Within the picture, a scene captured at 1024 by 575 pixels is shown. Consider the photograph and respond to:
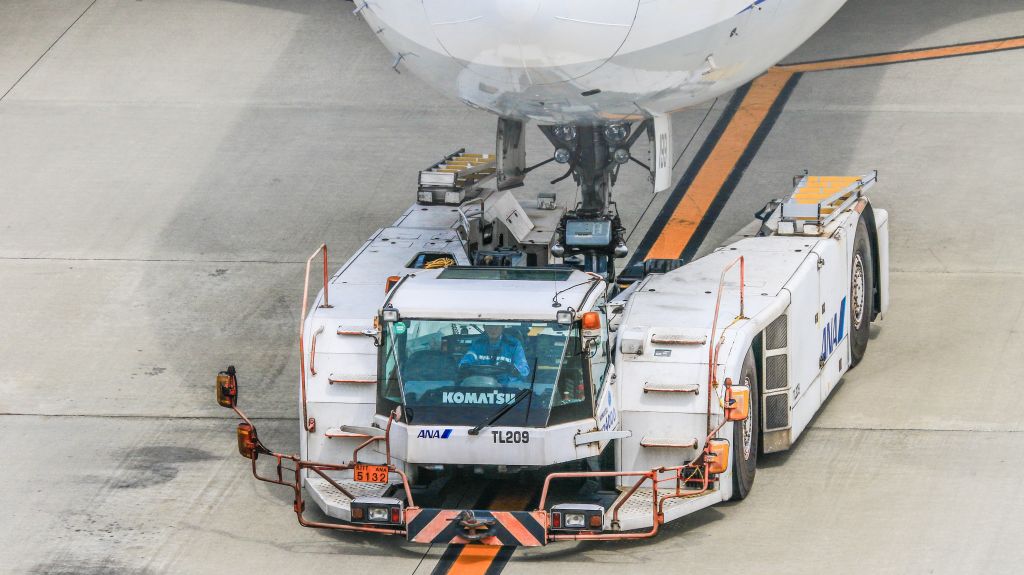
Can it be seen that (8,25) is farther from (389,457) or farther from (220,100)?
(389,457)

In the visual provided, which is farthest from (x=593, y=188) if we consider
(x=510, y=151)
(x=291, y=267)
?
(x=291, y=267)

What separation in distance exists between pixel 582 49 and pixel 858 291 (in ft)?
17.4

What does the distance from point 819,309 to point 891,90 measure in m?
10.3

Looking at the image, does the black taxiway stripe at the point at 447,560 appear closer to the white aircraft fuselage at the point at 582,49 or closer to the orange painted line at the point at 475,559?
the orange painted line at the point at 475,559

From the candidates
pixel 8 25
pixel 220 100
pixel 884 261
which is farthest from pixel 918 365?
pixel 8 25

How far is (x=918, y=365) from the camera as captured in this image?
17.2 meters

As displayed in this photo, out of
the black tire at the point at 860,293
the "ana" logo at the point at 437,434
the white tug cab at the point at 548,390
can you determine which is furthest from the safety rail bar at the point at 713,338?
the black tire at the point at 860,293

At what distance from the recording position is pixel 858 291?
17.2 metres

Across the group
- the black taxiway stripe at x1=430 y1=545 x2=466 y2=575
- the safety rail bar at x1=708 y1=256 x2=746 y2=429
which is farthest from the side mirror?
the safety rail bar at x1=708 y1=256 x2=746 y2=429

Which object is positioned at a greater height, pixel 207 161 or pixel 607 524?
pixel 207 161

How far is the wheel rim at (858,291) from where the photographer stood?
17109mm

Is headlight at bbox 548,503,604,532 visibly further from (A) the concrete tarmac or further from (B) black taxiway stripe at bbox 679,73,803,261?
(B) black taxiway stripe at bbox 679,73,803,261

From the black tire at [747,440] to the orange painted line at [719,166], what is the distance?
18.7ft

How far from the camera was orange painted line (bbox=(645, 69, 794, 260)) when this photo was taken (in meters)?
20.8
